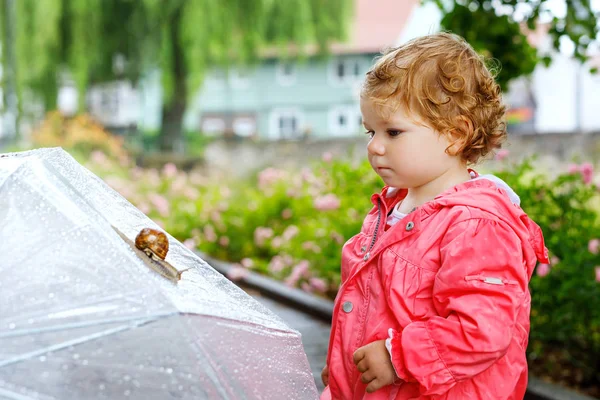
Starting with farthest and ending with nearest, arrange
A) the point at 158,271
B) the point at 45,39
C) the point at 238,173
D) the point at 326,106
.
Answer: the point at 326,106
the point at 45,39
the point at 238,173
the point at 158,271

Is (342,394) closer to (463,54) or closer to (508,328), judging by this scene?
(508,328)

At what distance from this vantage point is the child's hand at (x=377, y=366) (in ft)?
5.82

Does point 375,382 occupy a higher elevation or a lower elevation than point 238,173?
higher

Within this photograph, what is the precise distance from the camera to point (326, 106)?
38.7 meters

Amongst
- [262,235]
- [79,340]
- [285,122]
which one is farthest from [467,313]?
[285,122]

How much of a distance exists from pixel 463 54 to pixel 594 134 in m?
15.0

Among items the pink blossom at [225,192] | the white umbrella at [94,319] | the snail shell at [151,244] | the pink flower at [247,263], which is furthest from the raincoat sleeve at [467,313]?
the pink blossom at [225,192]

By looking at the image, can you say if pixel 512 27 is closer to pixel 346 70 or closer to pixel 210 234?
pixel 210 234

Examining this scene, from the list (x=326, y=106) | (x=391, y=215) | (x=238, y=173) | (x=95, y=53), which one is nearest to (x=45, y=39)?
(x=95, y=53)

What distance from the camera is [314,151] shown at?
19406mm

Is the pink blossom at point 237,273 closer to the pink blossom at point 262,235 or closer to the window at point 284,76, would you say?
the pink blossom at point 262,235

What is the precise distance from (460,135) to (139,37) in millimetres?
18391

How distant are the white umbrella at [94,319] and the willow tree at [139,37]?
18.1 meters

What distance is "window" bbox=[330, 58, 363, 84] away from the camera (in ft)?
124
